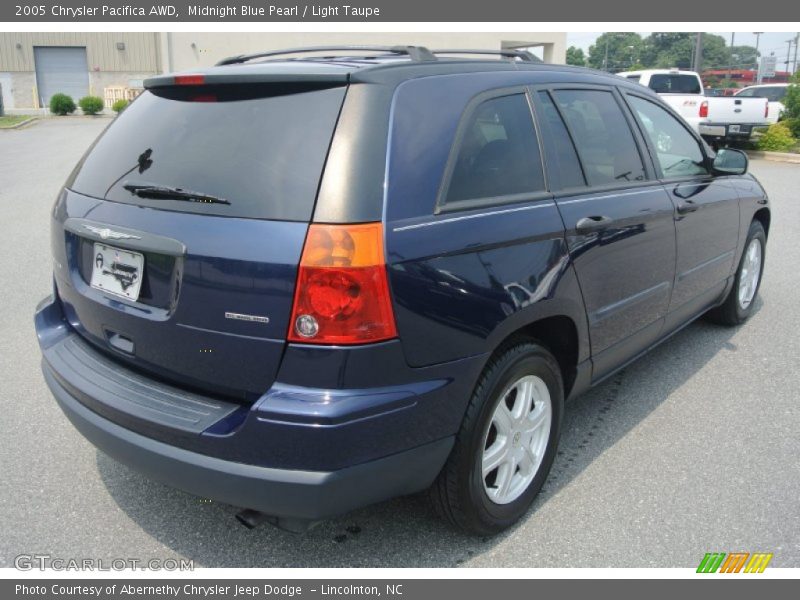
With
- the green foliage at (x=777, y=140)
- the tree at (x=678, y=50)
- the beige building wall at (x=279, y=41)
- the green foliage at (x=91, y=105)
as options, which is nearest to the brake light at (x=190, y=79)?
the green foliage at (x=777, y=140)

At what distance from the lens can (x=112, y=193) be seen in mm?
2734

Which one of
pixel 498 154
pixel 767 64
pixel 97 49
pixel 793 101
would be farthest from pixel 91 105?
pixel 767 64

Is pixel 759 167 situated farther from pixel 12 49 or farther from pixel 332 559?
pixel 12 49

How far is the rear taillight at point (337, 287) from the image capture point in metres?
2.18

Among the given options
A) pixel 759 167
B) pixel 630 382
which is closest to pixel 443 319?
pixel 630 382

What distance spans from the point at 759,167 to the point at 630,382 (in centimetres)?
1431

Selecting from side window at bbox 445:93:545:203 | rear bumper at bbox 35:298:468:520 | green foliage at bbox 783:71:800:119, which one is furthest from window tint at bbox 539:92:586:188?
green foliage at bbox 783:71:800:119

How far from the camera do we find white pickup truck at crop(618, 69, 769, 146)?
1708cm

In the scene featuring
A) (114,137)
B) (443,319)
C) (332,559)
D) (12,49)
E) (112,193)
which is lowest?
→ (332,559)

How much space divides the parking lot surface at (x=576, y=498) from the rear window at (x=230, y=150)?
4.41 feet

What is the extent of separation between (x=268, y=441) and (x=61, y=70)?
48069mm

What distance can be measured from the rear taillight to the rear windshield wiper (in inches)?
16.2

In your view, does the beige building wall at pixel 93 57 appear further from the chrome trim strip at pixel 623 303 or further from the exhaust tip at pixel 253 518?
the exhaust tip at pixel 253 518

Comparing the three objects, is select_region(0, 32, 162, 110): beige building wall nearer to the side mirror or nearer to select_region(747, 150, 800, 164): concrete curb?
select_region(747, 150, 800, 164): concrete curb
